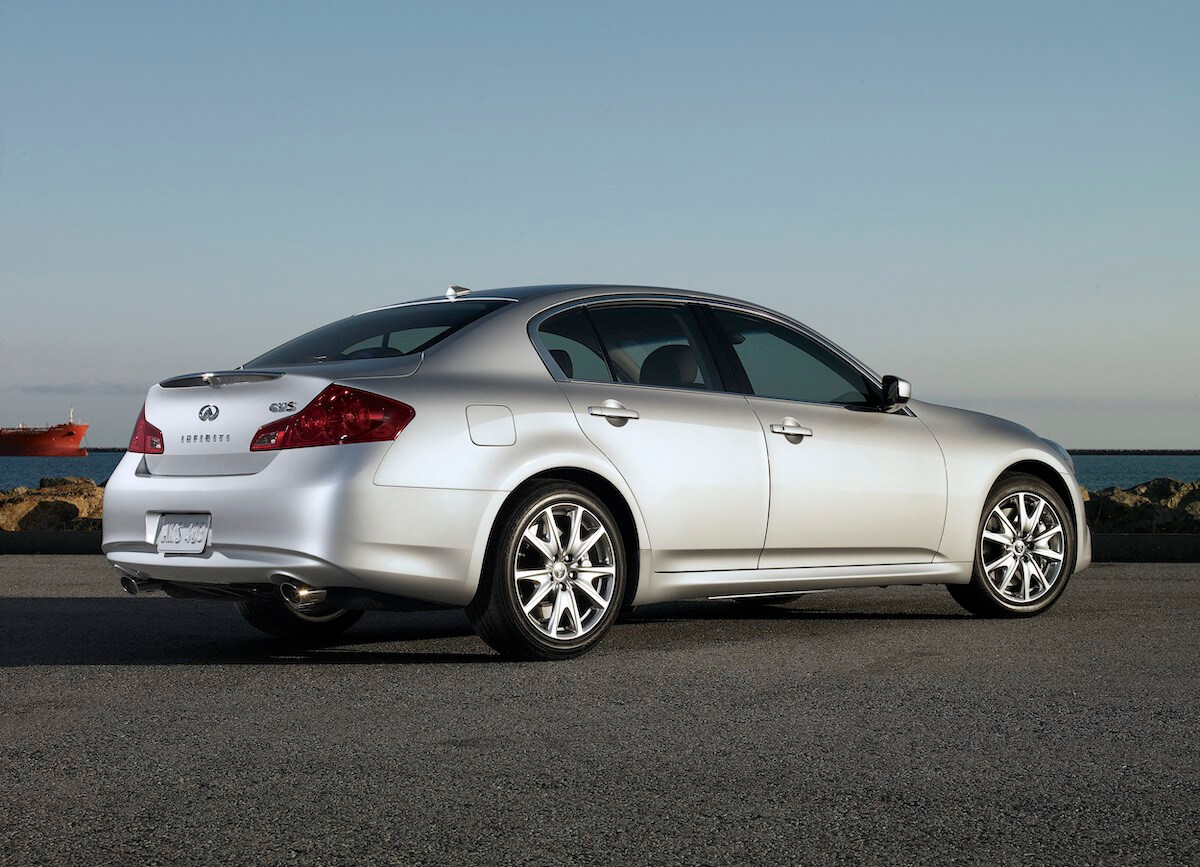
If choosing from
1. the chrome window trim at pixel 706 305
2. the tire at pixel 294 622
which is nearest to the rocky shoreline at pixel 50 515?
the tire at pixel 294 622

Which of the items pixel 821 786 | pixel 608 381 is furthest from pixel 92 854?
pixel 608 381

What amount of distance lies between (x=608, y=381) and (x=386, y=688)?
1854mm

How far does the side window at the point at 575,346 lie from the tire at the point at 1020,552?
263 centimetres

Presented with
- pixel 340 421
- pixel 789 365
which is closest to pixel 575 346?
pixel 340 421

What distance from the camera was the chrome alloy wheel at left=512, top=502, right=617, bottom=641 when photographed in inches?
237

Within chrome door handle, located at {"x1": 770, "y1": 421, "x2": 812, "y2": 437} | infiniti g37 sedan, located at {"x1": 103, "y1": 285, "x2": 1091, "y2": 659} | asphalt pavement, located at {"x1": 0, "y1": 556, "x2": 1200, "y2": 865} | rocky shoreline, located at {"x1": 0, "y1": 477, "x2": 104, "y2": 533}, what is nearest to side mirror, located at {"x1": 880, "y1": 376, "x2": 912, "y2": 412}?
infiniti g37 sedan, located at {"x1": 103, "y1": 285, "x2": 1091, "y2": 659}

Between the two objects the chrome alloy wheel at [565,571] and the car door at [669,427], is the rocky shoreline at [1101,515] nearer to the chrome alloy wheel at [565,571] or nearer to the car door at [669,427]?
the car door at [669,427]

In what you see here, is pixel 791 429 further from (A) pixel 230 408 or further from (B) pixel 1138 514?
(B) pixel 1138 514

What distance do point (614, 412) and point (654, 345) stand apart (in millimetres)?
704

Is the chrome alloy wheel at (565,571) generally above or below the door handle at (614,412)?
below

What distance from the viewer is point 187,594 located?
6.03m

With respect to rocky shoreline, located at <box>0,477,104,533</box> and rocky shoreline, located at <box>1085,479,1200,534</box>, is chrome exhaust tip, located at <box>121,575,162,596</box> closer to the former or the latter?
rocky shoreline, located at <box>0,477,104,533</box>

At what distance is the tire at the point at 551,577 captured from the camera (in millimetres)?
5898

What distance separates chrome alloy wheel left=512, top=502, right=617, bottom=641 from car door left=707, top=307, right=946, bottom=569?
40.8 inches
